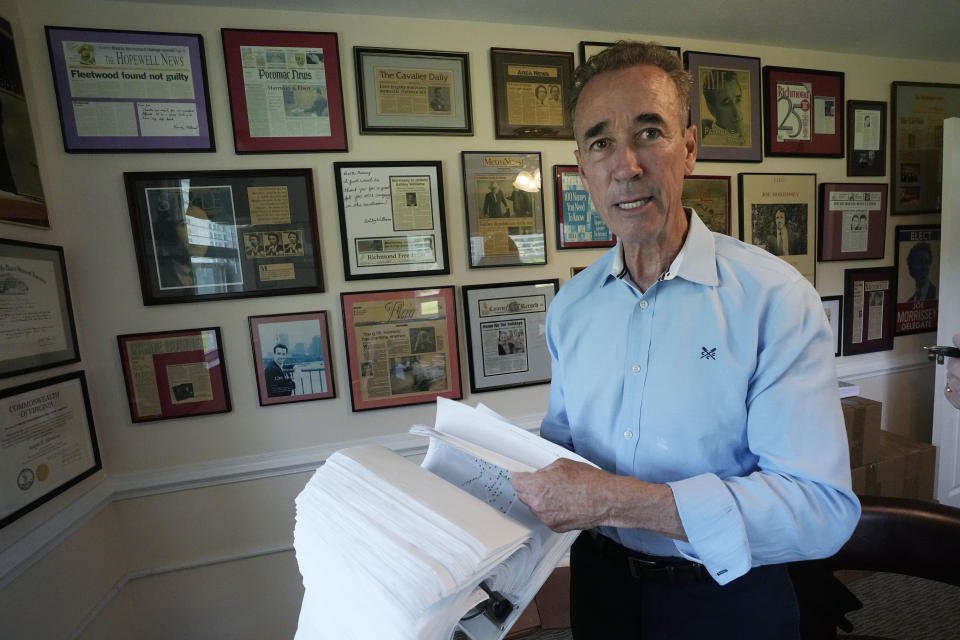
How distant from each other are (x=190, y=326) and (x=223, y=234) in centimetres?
35

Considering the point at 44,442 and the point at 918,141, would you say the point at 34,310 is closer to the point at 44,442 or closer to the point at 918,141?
the point at 44,442

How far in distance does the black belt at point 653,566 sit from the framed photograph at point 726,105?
1.72 m

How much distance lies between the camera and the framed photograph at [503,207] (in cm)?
163

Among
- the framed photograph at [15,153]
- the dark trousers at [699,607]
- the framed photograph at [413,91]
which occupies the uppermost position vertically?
the framed photograph at [413,91]

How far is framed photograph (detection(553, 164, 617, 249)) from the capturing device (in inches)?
67.6

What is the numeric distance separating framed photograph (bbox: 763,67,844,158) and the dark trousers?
6.32 ft

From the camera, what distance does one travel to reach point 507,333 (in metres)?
1.73

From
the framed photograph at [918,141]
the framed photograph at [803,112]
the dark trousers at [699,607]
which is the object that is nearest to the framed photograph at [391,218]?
the dark trousers at [699,607]

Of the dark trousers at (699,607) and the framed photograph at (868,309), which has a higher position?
the framed photograph at (868,309)

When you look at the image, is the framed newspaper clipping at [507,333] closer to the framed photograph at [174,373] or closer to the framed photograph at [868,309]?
the framed photograph at [174,373]

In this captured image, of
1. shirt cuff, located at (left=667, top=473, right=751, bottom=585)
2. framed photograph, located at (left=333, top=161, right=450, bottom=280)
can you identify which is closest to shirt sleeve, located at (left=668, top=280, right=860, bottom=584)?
shirt cuff, located at (left=667, top=473, right=751, bottom=585)

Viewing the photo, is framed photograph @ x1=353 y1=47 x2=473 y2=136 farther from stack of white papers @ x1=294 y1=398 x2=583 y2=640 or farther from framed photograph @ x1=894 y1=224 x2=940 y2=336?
framed photograph @ x1=894 y1=224 x2=940 y2=336

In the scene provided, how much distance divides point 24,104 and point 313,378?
3.92 ft

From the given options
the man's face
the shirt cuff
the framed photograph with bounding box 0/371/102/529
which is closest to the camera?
the shirt cuff
